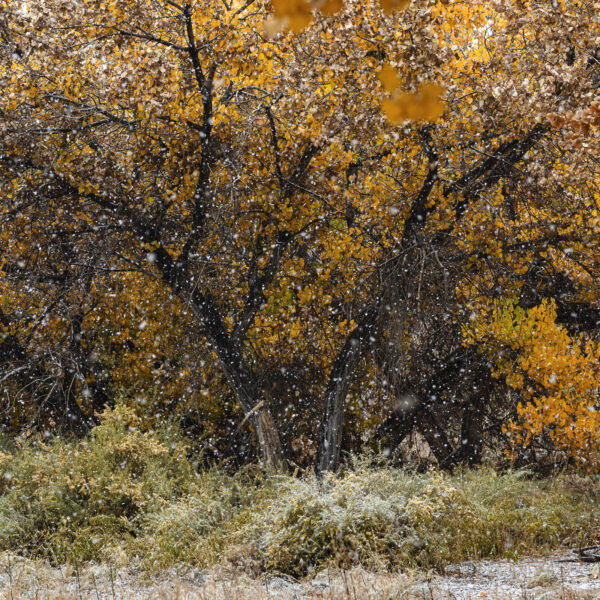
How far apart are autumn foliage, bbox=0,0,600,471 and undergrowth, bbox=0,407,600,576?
1062 millimetres

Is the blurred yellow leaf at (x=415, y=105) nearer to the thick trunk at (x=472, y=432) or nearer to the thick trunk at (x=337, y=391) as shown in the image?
the thick trunk at (x=337, y=391)

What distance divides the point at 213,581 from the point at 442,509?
2015 millimetres

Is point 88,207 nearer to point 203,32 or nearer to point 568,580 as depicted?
point 203,32

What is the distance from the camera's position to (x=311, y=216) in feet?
26.9

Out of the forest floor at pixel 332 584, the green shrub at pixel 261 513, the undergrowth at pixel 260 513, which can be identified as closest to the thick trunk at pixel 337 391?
the undergrowth at pixel 260 513

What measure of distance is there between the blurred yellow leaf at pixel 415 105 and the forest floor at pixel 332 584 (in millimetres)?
4164

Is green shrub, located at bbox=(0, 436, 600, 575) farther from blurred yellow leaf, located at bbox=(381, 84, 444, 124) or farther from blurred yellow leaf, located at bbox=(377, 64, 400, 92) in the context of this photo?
blurred yellow leaf, located at bbox=(377, 64, 400, 92)

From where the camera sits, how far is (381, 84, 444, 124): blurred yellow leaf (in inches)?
Result: 267

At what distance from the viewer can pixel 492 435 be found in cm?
976

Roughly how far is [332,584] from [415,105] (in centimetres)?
454

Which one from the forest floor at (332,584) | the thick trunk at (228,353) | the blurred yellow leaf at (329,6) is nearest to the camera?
the forest floor at (332,584)

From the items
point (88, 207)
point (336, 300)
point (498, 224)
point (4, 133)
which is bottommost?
point (336, 300)

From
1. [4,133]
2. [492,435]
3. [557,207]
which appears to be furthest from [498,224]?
[4,133]

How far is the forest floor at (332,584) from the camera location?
422 centimetres
